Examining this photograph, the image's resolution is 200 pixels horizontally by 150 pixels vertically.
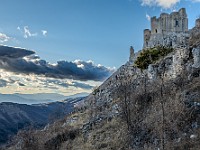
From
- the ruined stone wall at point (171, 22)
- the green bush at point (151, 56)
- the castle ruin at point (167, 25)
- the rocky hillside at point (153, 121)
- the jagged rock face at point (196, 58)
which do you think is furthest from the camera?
the ruined stone wall at point (171, 22)

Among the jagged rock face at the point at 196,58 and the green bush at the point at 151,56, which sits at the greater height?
the green bush at the point at 151,56

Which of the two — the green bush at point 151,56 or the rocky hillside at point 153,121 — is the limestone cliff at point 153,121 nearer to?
the rocky hillside at point 153,121

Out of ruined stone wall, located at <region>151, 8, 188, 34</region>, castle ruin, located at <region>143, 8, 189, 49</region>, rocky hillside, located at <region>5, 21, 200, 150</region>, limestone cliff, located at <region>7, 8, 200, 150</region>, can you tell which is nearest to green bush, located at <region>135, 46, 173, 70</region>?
rocky hillside, located at <region>5, 21, 200, 150</region>

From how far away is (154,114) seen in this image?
24203 mm

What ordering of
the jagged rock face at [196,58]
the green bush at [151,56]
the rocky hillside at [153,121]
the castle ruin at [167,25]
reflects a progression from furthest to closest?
1. the castle ruin at [167,25]
2. the green bush at [151,56]
3. the jagged rock face at [196,58]
4. the rocky hillside at [153,121]

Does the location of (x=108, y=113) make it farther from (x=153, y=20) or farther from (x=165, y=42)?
(x=153, y=20)

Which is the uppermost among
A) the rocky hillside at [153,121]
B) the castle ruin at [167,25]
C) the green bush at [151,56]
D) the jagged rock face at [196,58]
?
the castle ruin at [167,25]

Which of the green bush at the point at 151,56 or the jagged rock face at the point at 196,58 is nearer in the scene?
the jagged rock face at the point at 196,58

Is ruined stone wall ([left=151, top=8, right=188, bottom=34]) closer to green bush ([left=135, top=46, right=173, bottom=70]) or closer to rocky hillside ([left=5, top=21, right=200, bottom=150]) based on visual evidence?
green bush ([left=135, top=46, right=173, bottom=70])

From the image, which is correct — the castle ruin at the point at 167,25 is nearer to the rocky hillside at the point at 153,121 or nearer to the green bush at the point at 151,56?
the green bush at the point at 151,56

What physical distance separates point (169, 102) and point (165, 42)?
95.9 ft

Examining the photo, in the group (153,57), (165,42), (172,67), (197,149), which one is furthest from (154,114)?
(165,42)

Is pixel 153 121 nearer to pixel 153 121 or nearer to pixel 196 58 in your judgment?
pixel 153 121

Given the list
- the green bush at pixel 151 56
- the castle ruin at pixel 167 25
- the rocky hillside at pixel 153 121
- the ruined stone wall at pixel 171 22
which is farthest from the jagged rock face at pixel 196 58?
the ruined stone wall at pixel 171 22
